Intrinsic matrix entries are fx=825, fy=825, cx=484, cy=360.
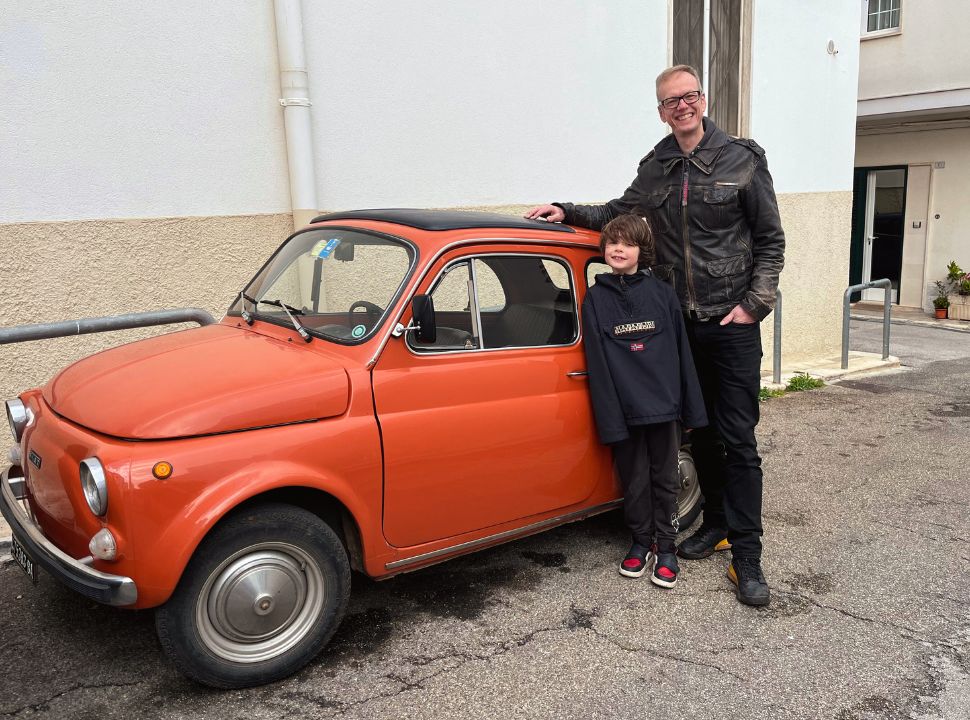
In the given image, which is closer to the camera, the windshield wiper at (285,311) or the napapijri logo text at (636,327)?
the windshield wiper at (285,311)

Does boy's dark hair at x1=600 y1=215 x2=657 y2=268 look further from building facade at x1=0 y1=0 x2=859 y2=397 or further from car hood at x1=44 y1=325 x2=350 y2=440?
building facade at x1=0 y1=0 x2=859 y2=397

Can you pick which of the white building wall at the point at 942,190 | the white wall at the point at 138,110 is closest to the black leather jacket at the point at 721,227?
the white wall at the point at 138,110

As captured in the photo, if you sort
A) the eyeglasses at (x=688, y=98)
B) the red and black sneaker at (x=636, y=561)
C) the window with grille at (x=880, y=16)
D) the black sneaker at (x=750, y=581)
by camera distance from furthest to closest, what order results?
1. the window with grille at (x=880, y=16)
2. the red and black sneaker at (x=636, y=561)
3. the eyeglasses at (x=688, y=98)
4. the black sneaker at (x=750, y=581)

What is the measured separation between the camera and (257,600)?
310cm

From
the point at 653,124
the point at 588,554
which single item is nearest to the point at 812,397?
the point at 653,124

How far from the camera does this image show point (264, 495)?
313cm

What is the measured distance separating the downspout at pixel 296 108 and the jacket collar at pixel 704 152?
3.02m

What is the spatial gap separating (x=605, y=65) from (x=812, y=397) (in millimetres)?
3892

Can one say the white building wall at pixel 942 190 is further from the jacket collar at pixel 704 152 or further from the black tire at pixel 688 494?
the jacket collar at pixel 704 152

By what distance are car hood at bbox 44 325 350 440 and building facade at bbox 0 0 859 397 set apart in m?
2.22

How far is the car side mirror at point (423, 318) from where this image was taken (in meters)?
3.40

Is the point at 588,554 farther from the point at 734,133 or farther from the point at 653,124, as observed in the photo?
the point at 734,133

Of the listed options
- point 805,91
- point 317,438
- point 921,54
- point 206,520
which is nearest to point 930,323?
point 921,54

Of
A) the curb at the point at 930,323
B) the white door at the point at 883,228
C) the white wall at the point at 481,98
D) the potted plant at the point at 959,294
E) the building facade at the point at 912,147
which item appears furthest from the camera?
the white door at the point at 883,228
